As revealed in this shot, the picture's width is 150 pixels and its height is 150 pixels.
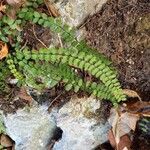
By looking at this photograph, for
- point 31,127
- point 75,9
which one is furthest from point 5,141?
point 75,9

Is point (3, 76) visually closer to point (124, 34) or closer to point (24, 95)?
point (24, 95)

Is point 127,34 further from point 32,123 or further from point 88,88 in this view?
point 32,123

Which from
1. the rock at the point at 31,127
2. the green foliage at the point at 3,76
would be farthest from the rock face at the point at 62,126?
the green foliage at the point at 3,76

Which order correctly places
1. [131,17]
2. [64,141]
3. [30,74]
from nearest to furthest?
[30,74]
[131,17]
[64,141]

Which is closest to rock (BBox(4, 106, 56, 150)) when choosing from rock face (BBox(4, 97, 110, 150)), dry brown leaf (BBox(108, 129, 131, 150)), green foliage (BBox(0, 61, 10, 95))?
rock face (BBox(4, 97, 110, 150))

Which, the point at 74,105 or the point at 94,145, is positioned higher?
the point at 74,105

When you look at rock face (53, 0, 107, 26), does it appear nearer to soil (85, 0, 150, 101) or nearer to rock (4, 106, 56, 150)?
soil (85, 0, 150, 101)

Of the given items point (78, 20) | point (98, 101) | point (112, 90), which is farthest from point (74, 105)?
point (78, 20)
